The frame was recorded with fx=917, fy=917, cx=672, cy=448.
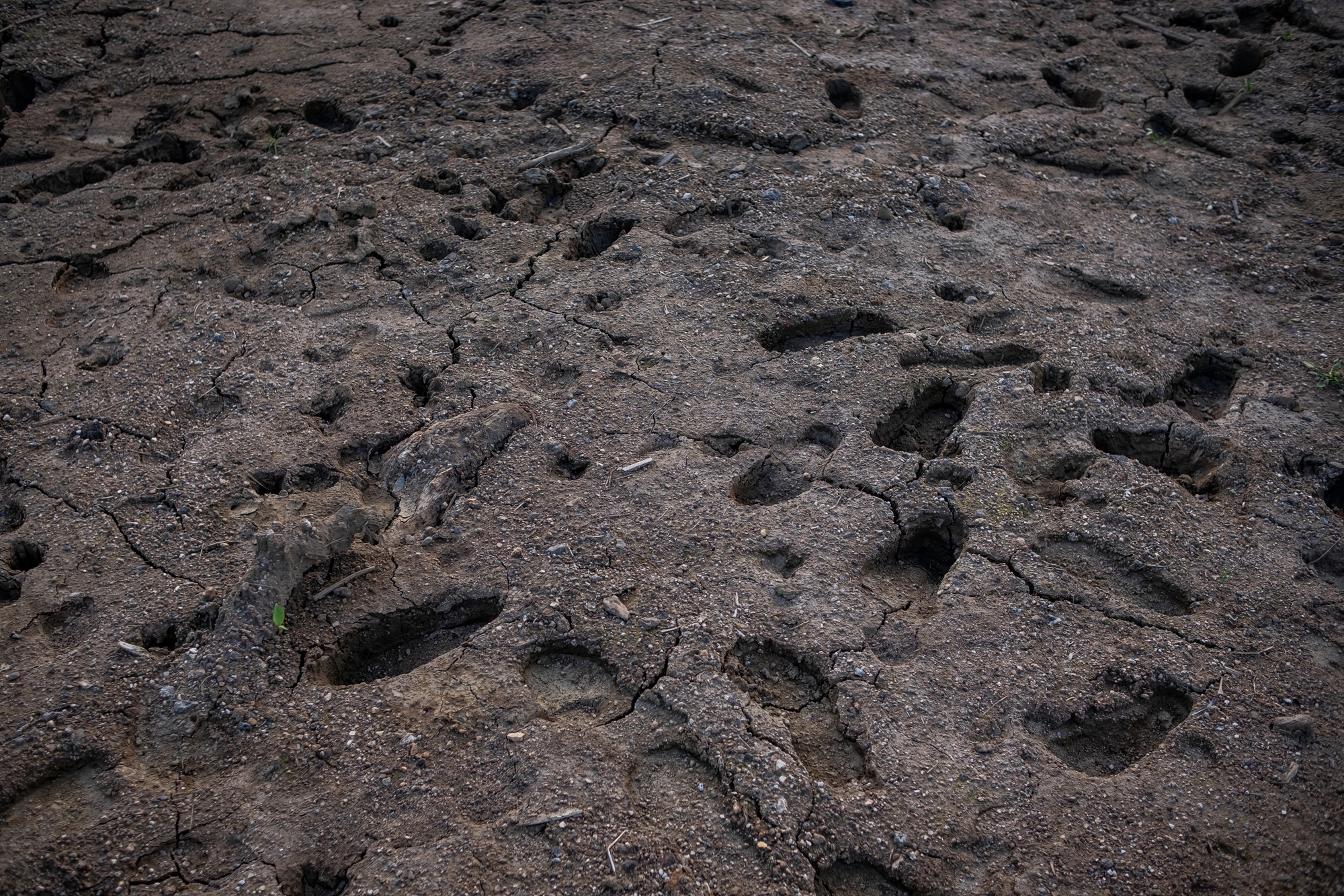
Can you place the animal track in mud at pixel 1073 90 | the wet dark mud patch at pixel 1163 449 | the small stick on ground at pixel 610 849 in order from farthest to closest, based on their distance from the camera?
the animal track in mud at pixel 1073 90 → the wet dark mud patch at pixel 1163 449 → the small stick on ground at pixel 610 849

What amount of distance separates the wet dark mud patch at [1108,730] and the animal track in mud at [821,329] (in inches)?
63.7

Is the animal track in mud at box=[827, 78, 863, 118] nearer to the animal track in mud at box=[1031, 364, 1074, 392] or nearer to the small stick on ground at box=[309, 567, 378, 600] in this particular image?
the animal track in mud at box=[1031, 364, 1074, 392]

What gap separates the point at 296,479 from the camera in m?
2.94

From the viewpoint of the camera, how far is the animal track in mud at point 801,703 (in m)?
2.30

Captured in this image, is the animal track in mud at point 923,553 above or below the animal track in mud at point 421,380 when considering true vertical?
below

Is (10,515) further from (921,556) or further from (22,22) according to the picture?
(22,22)

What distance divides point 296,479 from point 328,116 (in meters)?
2.53

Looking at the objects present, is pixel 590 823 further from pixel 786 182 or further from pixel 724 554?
pixel 786 182

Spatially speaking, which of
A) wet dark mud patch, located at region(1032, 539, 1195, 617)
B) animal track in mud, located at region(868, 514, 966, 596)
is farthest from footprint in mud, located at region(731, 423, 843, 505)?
wet dark mud patch, located at region(1032, 539, 1195, 617)

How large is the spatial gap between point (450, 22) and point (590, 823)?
4601mm

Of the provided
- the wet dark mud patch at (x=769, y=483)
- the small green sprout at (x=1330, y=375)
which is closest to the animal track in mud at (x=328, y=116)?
the wet dark mud patch at (x=769, y=483)

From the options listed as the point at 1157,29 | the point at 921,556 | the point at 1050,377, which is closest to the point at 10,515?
the point at 921,556

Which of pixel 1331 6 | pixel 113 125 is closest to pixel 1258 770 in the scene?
pixel 1331 6

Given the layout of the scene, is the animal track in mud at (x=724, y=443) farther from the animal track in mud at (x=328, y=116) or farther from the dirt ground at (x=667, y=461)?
the animal track in mud at (x=328, y=116)
